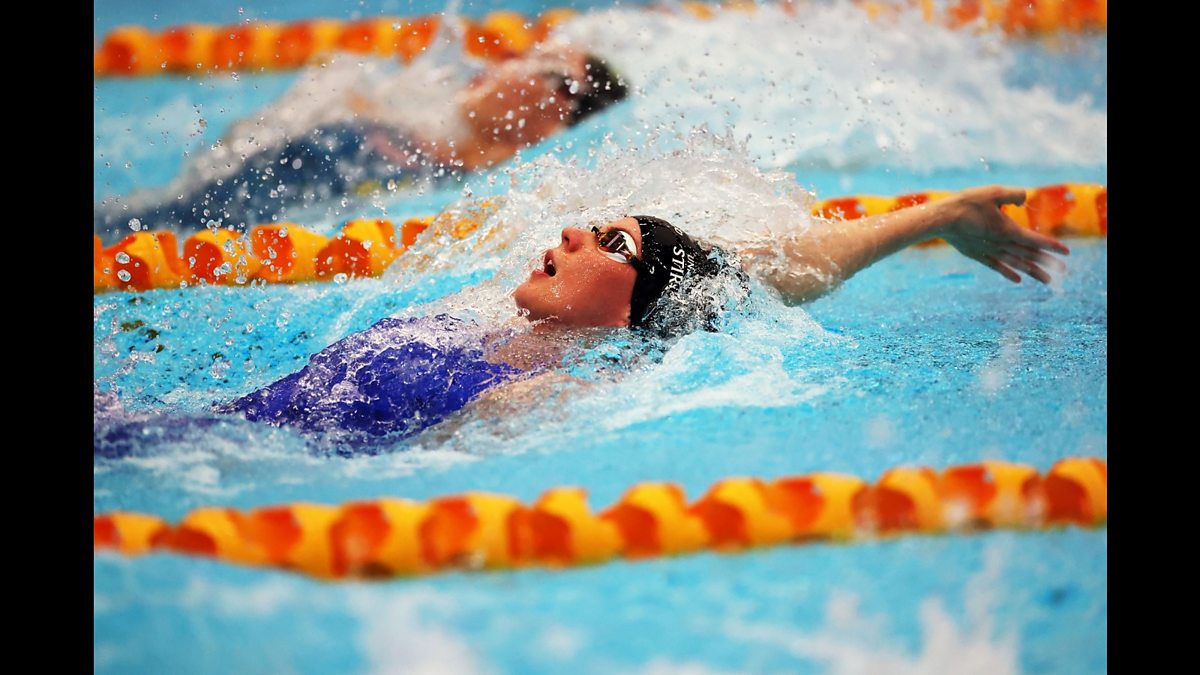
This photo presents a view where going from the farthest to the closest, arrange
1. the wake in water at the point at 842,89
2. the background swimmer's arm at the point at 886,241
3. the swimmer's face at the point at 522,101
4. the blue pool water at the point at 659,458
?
the wake in water at the point at 842,89 < the swimmer's face at the point at 522,101 < the background swimmer's arm at the point at 886,241 < the blue pool water at the point at 659,458

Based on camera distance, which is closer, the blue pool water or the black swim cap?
the blue pool water

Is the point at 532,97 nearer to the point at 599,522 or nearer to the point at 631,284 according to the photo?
the point at 631,284

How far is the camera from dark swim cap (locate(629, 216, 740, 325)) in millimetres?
2109

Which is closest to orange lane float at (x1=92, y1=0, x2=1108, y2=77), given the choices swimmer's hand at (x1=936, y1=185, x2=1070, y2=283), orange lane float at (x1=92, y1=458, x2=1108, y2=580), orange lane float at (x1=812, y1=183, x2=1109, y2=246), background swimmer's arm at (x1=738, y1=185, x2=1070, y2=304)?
orange lane float at (x1=812, y1=183, x2=1109, y2=246)

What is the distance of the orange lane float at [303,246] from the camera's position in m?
2.86

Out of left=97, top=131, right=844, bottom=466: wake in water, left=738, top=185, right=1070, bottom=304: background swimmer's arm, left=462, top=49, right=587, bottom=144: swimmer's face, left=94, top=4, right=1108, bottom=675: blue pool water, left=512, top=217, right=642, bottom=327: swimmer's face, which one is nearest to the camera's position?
left=94, top=4, right=1108, bottom=675: blue pool water

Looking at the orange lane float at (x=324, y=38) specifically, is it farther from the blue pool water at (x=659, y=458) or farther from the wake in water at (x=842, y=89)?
the blue pool water at (x=659, y=458)

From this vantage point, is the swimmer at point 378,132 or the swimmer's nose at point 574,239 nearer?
the swimmer's nose at point 574,239

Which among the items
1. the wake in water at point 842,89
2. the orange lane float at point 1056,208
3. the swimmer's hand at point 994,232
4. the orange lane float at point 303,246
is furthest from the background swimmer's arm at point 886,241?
the wake in water at point 842,89

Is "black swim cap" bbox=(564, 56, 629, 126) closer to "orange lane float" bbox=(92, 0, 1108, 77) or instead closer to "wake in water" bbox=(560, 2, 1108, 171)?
"wake in water" bbox=(560, 2, 1108, 171)

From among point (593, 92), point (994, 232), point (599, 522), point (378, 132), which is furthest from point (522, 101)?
point (599, 522)

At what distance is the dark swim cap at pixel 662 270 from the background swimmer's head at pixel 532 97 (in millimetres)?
1666
